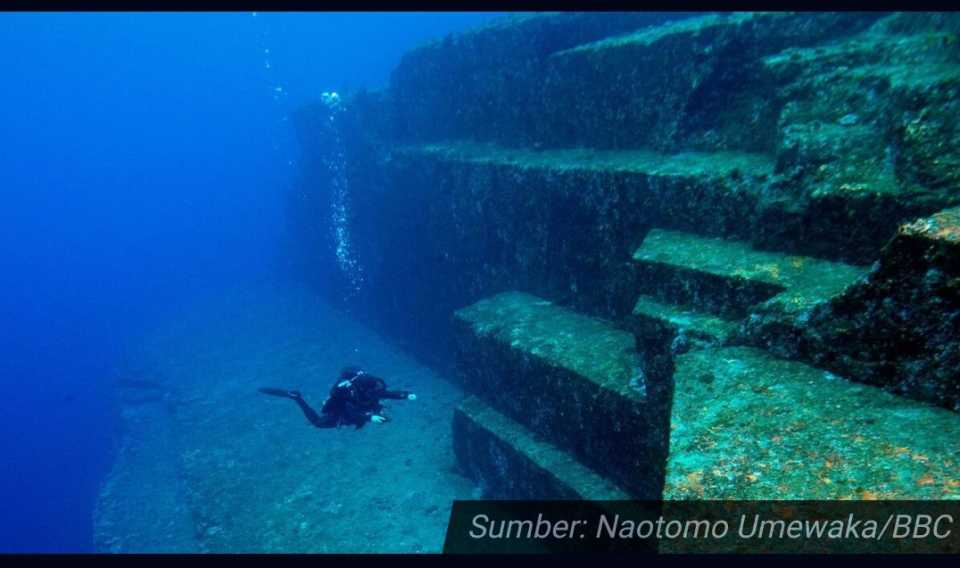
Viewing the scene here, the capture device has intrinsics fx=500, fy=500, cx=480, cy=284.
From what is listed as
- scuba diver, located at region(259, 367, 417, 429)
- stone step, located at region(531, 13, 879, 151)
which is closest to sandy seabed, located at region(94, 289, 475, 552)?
scuba diver, located at region(259, 367, 417, 429)

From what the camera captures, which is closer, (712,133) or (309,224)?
(712,133)

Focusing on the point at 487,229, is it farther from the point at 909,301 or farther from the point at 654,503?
the point at 909,301

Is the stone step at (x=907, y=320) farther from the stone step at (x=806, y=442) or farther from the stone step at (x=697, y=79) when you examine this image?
the stone step at (x=697, y=79)

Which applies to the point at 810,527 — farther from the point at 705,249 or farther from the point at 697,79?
the point at 697,79

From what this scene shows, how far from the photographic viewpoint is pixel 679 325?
4840mm

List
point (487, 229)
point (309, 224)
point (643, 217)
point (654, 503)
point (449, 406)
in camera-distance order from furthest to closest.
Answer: point (309, 224)
point (449, 406)
point (487, 229)
point (643, 217)
point (654, 503)

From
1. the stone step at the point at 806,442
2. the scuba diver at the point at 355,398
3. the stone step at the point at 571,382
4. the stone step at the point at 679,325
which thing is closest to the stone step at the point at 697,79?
the stone step at the point at 679,325

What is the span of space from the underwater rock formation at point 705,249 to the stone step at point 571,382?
0.12 ft

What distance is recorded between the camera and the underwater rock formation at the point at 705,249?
2816mm

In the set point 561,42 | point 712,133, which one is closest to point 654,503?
point 712,133

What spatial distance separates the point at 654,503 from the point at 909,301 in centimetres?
340

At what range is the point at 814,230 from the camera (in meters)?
4.68

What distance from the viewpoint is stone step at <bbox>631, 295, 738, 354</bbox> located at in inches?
180
